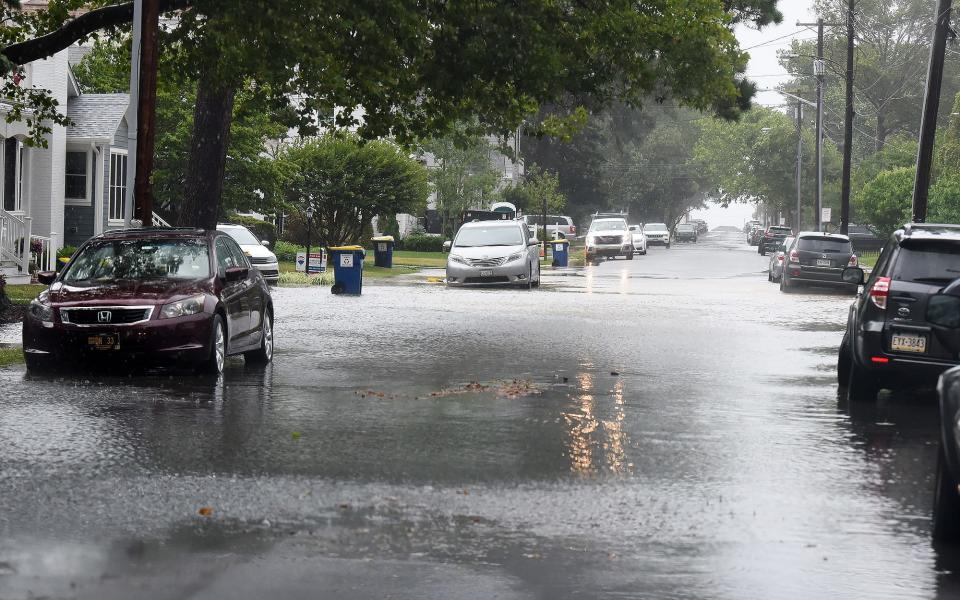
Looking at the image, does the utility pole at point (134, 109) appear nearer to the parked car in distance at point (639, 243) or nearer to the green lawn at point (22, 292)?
the green lawn at point (22, 292)

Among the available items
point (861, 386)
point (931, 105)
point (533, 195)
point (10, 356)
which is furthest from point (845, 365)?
point (533, 195)

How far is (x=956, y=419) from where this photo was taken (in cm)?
696

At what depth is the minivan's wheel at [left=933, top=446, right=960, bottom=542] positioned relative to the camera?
736 cm

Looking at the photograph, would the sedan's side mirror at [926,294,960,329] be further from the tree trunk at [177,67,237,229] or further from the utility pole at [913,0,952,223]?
the utility pole at [913,0,952,223]

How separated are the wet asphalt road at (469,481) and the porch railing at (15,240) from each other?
14.9m

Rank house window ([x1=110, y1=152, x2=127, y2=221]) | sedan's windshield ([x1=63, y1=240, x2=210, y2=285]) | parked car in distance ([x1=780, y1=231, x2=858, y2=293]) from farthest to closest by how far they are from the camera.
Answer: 1. house window ([x1=110, y1=152, x2=127, y2=221])
2. parked car in distance ([x1=780, y1=231, x2=858, y2=293])
3. sedan's windshield ([x1=63, y1=240, x2=210, y2=285])

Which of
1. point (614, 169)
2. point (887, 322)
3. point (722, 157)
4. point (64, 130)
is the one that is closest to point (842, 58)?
point (722, 157)

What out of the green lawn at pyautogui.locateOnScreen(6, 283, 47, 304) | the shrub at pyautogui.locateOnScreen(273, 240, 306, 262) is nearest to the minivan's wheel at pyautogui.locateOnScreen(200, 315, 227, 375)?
the green lawn at pyautogui.locateOnScreen(6, 283, 47, 304)

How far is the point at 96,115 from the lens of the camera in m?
39.3

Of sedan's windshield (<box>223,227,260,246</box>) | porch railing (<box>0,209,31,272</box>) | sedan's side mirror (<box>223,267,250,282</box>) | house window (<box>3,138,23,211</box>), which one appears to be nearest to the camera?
sedan's side mirror (<box>223,267,250,282</box>)

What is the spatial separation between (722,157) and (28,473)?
107 metres

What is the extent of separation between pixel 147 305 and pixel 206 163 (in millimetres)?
13017

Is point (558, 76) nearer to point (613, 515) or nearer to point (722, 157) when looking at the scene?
point (613, 515)

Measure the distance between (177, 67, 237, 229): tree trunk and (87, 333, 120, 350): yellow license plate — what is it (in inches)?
501
